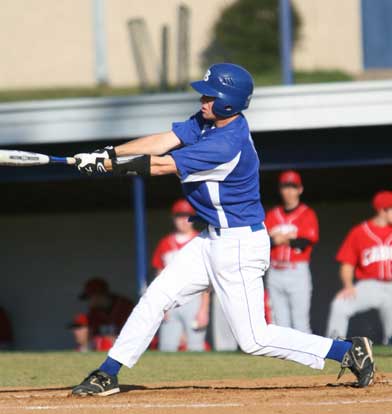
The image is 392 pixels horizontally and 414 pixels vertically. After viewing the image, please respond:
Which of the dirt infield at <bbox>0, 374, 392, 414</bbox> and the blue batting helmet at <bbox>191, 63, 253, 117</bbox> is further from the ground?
the blue batting helmet at <bbox>191, 63, 253, 117</bbox>

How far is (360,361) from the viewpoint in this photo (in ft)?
18.6

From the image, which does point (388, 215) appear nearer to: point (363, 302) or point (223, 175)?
point (363, 302)

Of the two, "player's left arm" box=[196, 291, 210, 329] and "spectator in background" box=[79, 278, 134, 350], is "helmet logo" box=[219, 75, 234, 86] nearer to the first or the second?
"player's left arm" box=[196, 291, 210, 329]

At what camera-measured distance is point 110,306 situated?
1123cm

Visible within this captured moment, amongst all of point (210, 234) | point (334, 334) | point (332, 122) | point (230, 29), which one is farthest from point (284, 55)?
point (210, 234)

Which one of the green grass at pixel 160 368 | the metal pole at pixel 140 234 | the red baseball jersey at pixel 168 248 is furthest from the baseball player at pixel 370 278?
the metal pole at pixel 140 234

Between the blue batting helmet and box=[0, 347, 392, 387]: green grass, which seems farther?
box=[0, 347, 392, 387]: green grass

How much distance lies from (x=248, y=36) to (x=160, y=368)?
6.19 m

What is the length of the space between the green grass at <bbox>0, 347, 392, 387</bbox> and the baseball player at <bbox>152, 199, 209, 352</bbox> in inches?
33.6

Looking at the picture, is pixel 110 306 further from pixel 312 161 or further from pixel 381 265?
pixel 381 265

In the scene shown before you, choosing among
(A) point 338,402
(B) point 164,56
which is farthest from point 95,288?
(A) point 338,402

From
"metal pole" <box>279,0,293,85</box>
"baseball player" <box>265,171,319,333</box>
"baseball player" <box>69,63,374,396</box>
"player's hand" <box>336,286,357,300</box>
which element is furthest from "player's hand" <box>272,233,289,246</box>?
"baseball player" <box>69,63,374,396</box>

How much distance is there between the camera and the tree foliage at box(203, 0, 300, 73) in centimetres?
1152

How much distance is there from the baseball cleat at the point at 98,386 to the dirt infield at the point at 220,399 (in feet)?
0.15
